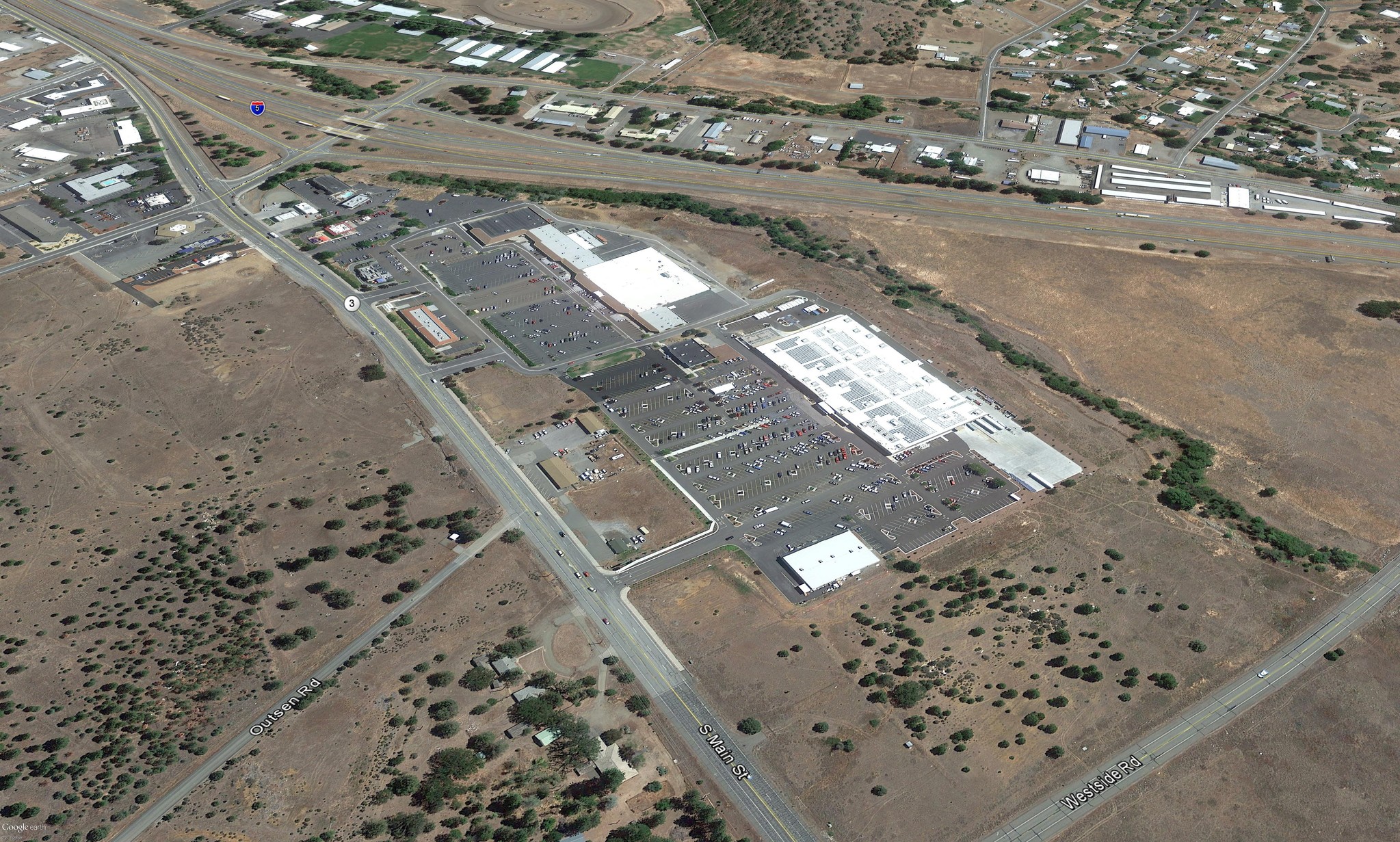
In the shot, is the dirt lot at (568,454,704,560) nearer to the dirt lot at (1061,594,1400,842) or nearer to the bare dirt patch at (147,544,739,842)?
the bare dirt patch at (147,544,739,842)

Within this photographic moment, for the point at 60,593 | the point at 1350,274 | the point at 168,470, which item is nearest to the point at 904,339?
the point at 1350,274

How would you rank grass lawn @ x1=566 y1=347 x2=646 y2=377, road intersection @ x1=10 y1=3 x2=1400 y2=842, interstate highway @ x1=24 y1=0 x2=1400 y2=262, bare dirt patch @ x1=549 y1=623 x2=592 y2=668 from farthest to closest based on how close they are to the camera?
interstate highway @ x1=24 y1=0 x2=1400 y2=262 < grass lawn @ x1=566 y1=347 x2=646 y2=377 < bare dirt patch @ x1=549 y1=623 x2=592 y2=668 < road intersection @ x1=10 y1=3 x2=1400 y2=842

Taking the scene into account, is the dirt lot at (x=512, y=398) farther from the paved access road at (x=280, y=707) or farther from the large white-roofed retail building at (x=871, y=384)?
the large white-roofed retail building at (x=871, y=384)

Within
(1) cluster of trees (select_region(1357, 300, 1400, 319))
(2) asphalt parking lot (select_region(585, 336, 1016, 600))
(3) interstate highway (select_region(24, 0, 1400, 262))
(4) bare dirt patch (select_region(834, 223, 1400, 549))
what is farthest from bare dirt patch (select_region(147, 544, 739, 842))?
(1) cluster of trees (select_region(1357, 300, 1400, 319))

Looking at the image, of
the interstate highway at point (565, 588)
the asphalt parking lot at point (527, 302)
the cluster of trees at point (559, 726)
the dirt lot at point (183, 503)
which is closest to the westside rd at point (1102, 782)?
the interstate highway at point (565, 588)

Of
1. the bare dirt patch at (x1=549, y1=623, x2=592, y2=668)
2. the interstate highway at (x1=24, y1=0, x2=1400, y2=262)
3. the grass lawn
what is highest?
the interstate highway at (x1=24, y1=0, x2=1400, y2=262)

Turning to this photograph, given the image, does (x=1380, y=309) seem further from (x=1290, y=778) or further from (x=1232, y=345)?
(x=1290, y=778)
